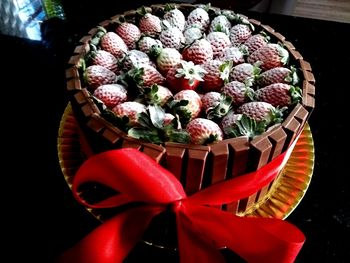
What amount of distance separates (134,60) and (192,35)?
0.51 feet

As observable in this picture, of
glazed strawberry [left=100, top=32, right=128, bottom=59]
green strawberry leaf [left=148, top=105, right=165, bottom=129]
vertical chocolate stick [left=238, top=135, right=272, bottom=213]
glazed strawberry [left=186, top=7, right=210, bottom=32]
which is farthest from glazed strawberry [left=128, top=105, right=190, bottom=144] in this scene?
glazed strawberry [left=186, top=7, right=210, bottom=32]

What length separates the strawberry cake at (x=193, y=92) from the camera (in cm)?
67

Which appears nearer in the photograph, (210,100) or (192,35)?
(210,100)

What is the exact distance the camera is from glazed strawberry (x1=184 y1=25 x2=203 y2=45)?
87 cm

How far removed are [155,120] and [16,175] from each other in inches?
15.4

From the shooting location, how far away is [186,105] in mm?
714

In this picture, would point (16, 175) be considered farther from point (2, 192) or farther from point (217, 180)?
point (217, 180)

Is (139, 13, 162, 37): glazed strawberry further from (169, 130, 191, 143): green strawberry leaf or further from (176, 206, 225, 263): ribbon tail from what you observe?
(176, 206, 225, 263): ribbon tail

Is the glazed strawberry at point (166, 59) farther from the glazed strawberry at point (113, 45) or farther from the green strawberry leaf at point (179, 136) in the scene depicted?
the green strawberry leaf at point (179, 136)

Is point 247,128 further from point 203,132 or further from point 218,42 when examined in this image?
point 218,42

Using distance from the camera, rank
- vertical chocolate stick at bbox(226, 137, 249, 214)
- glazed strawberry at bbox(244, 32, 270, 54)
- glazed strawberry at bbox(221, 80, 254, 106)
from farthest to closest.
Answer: glazed strawberry at bbox(244, 32, 270, 54) → glazed strawberry at bbox(221, 80, 254, 106) → vertical chocolate stick at bbox(226, 137, 249, 214)

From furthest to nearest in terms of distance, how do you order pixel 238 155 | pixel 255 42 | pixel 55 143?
pixel 55 143 → pixel 255 42 → pixel 238 155

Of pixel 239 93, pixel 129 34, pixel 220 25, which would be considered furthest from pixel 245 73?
pixel 129 34

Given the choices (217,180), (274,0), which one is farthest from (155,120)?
(274,0)
